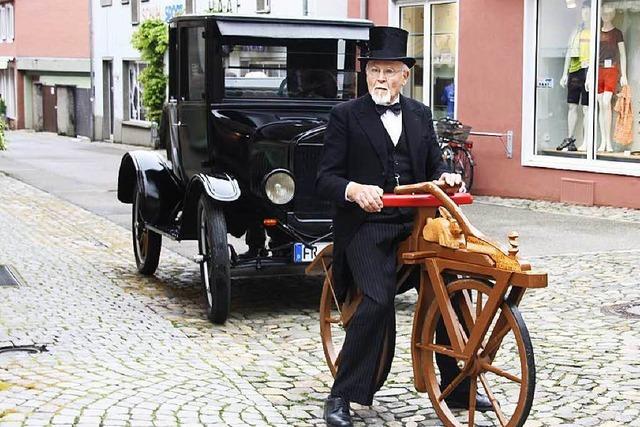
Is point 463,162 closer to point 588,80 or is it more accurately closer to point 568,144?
point 568,144

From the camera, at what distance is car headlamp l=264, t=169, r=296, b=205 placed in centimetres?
808

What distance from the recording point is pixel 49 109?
4909cm

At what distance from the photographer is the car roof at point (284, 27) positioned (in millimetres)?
8977

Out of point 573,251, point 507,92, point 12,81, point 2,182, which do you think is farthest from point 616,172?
point 12,81

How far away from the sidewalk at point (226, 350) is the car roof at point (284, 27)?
2144mm

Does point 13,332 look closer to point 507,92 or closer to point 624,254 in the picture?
point 624,254

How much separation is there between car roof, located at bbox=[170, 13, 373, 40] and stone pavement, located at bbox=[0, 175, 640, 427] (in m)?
2.14

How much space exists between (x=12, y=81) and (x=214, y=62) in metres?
47.5

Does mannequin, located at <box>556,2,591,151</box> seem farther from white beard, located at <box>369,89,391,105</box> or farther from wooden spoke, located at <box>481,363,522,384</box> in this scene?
wooden spoke, located at <box>481,363,522,384</box>

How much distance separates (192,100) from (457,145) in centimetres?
798

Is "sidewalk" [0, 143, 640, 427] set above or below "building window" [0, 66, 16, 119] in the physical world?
below

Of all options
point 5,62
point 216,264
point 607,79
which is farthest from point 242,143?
point 5,62

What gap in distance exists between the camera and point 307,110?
8.88 meters

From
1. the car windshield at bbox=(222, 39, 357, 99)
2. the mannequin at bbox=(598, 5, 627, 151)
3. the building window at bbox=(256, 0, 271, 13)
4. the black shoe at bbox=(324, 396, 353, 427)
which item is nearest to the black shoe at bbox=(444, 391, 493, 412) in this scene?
the black shoe at bbox=(324, 396, 353, 427)
